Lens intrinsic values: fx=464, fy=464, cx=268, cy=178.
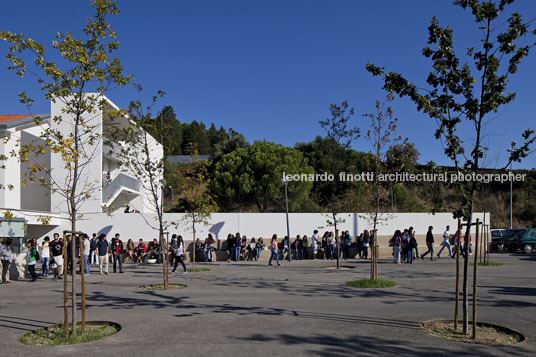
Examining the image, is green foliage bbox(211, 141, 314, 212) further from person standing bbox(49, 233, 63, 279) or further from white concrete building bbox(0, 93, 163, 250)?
person standing bbox(49, 233, 63, 279)

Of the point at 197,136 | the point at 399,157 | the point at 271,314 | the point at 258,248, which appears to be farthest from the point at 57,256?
the point at 197,136

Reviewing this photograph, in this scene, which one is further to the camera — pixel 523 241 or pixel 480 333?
pixel 523 241

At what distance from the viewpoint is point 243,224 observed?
27.2 m

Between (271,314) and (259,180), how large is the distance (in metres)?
32.4

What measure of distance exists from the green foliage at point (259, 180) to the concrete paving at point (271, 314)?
24.2 m

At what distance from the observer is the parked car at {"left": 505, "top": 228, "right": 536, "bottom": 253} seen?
105 ft

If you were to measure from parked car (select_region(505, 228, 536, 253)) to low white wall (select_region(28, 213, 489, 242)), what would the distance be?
448 cm

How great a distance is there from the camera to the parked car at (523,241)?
32031mm

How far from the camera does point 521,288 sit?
13.4 metres

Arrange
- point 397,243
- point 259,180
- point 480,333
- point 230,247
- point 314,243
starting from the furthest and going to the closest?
1. point 259,180
2. point 314,243
3. point 230,247
4. point 397,243
5. point 480,333

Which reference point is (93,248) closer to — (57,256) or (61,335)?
(57,256)

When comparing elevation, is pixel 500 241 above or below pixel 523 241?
below

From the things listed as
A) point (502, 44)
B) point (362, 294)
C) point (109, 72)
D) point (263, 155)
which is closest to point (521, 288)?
point (362, 294)

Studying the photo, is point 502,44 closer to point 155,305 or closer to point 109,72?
point 109,72
